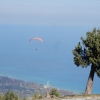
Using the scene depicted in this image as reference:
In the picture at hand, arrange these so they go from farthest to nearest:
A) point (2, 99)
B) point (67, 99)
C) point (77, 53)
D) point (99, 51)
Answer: point (2, 99)
point (77, 53)
point (99, 51)
point (67, 99)

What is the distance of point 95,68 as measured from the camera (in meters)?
37.2

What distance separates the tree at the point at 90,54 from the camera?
36.4 metres

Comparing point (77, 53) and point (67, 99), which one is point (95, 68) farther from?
point (67, 99)

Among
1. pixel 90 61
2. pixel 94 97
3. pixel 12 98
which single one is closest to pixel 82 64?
pixel 90 61

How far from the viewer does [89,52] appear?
121 feet

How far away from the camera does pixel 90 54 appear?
36969 millimetres

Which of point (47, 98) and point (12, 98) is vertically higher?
point (12, 98)

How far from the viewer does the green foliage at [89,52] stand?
119 feet

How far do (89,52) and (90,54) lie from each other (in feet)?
0.90

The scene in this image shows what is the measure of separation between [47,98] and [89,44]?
1006cm

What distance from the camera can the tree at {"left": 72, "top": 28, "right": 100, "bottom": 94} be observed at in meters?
36.4

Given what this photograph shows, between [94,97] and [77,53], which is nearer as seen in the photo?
[94,97]

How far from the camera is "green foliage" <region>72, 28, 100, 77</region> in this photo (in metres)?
36.4

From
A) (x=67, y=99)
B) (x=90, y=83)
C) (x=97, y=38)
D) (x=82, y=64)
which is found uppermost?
(x=97, y=38)
